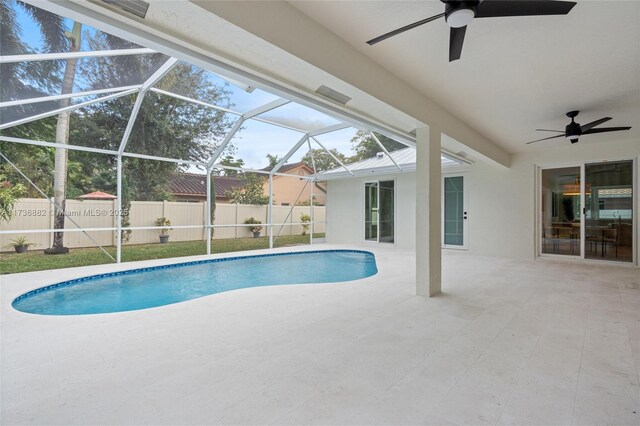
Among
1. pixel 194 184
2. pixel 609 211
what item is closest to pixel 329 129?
pixel 609 211

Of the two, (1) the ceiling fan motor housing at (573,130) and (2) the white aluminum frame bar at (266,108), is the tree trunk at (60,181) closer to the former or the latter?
(2) the white aluminum frame bar at (266,108)

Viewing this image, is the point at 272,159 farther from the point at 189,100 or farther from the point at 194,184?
the point at 189,100

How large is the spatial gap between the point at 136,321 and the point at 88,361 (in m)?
0.84

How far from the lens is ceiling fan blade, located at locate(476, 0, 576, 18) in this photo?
178cm

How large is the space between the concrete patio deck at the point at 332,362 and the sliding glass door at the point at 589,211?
3379 millimetres

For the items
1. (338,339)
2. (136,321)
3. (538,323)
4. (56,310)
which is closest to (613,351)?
(538,323)

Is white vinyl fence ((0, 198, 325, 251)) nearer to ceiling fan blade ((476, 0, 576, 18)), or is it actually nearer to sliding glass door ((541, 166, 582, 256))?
ceiling fan blade ((476, 0, 576, 18))

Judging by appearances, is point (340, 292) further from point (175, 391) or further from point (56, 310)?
point (56, 310)

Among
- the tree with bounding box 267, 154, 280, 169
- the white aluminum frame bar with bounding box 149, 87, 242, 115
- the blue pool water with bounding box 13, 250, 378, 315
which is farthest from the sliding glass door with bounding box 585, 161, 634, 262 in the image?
the tree with bounding box 267, 154, 280, 169

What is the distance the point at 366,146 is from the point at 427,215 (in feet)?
20.9

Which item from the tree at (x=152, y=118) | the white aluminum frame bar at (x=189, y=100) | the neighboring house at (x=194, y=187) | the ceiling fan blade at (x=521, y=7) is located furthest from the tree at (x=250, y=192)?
the ceiling fan blade at (x=521, y=7)

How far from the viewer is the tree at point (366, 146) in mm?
8789

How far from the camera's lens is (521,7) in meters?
1.87

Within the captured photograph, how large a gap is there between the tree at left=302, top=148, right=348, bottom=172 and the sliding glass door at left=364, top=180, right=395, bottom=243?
136 centimetres
